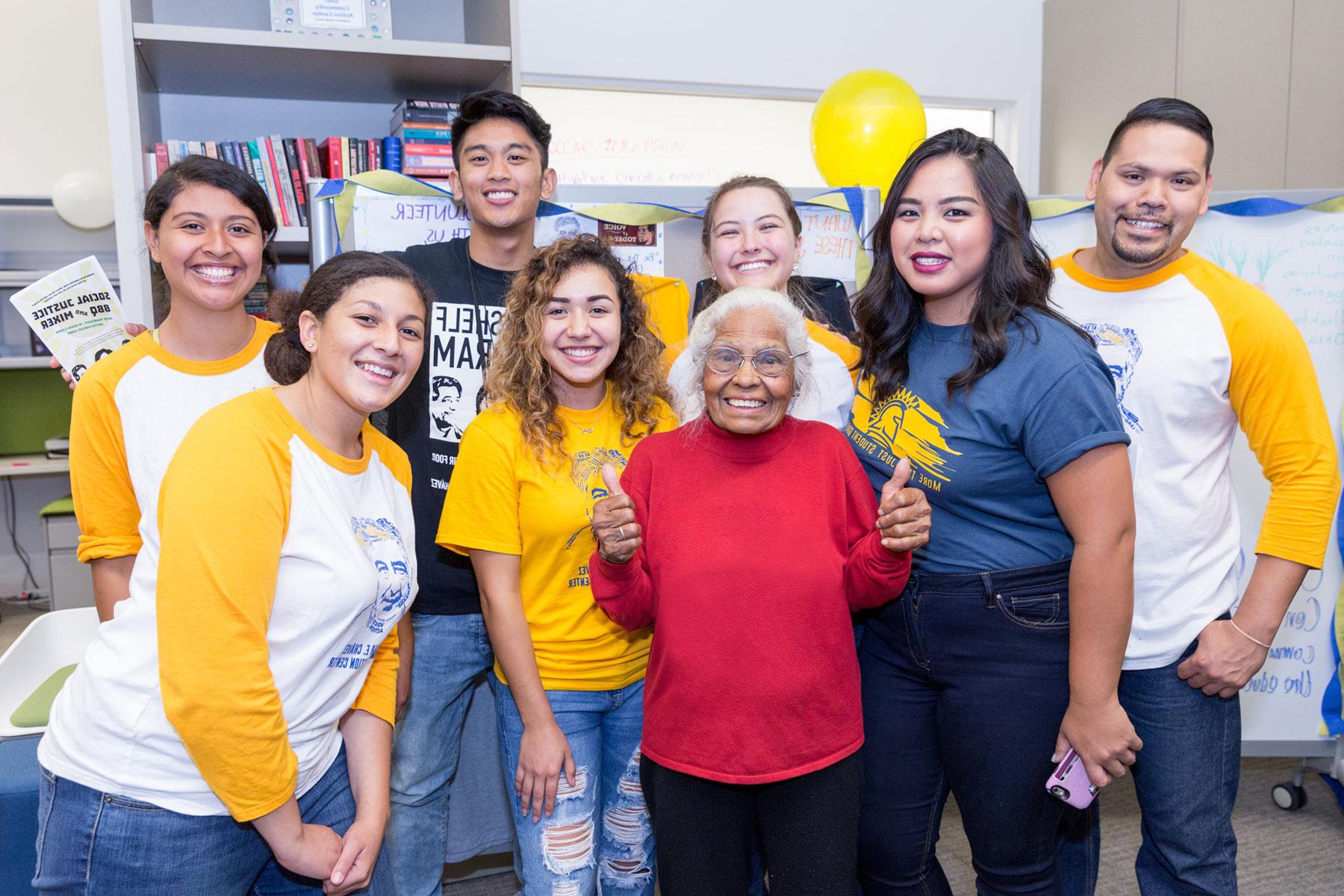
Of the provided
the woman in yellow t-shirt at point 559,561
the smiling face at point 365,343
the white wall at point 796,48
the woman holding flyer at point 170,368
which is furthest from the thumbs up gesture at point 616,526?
the white wall at point 796,48

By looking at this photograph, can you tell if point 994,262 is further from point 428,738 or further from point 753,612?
point 428,738

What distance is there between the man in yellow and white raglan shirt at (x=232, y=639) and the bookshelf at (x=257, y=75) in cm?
151

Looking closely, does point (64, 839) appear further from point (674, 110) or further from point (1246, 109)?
point (1246, 109)

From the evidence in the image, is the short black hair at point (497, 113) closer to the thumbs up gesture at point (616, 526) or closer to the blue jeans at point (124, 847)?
the thumbs up gesture at point (616, 526)

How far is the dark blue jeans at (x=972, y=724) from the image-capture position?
4.60 feet

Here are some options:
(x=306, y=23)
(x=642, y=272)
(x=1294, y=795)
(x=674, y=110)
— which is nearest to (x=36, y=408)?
(x=306, y=23)

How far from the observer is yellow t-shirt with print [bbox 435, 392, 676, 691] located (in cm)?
154

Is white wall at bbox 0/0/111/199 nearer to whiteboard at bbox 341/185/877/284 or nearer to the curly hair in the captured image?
whiteboard at bbox 341/185/877/284

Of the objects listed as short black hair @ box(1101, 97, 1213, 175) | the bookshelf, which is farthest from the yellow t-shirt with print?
the bookshelf

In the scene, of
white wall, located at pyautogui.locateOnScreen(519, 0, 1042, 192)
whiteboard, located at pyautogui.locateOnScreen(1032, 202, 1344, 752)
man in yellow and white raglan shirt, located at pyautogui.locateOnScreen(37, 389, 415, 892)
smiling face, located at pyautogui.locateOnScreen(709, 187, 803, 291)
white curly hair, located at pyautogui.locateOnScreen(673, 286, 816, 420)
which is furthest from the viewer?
white wall, located at pyautogui.locateOnScreen(519, 0, 1042, 192)

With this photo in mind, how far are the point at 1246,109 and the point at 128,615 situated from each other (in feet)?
13.7

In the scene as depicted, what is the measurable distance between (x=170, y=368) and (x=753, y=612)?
1.10 m

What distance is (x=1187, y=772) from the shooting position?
1554 millimetres

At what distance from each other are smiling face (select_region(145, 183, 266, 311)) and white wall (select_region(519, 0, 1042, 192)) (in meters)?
2.41
